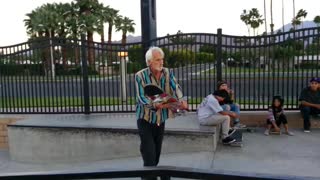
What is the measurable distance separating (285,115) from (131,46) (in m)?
3.70

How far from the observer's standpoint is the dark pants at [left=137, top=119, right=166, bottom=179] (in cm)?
452

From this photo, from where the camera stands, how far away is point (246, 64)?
29.7 feet

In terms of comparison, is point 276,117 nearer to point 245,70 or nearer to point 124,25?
point 245,70

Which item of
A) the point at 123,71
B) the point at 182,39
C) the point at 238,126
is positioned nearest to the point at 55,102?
the point at 123,71

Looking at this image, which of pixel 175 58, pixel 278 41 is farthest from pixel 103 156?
pixel 278 41

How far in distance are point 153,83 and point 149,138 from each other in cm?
63

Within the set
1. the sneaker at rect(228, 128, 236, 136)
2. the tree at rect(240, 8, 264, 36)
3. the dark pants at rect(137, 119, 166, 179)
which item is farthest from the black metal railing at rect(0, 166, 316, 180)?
the tree at rect(240, 8, 264, 36)

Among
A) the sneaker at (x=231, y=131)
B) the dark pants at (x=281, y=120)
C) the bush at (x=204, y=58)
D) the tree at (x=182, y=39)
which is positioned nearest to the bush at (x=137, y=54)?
the tree at (x=182, y=39)

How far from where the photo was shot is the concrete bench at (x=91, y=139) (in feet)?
23.2

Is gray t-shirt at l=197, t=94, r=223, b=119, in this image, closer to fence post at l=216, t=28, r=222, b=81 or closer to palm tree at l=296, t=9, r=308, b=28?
fence post at l=216, t=28, r=222, b=81

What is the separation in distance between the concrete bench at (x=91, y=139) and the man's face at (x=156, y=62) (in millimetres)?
2918

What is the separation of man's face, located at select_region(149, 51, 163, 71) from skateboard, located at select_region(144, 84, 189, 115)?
192mm

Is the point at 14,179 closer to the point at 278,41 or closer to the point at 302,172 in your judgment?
the point at 302,172

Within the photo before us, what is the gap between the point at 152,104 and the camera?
4.29m
